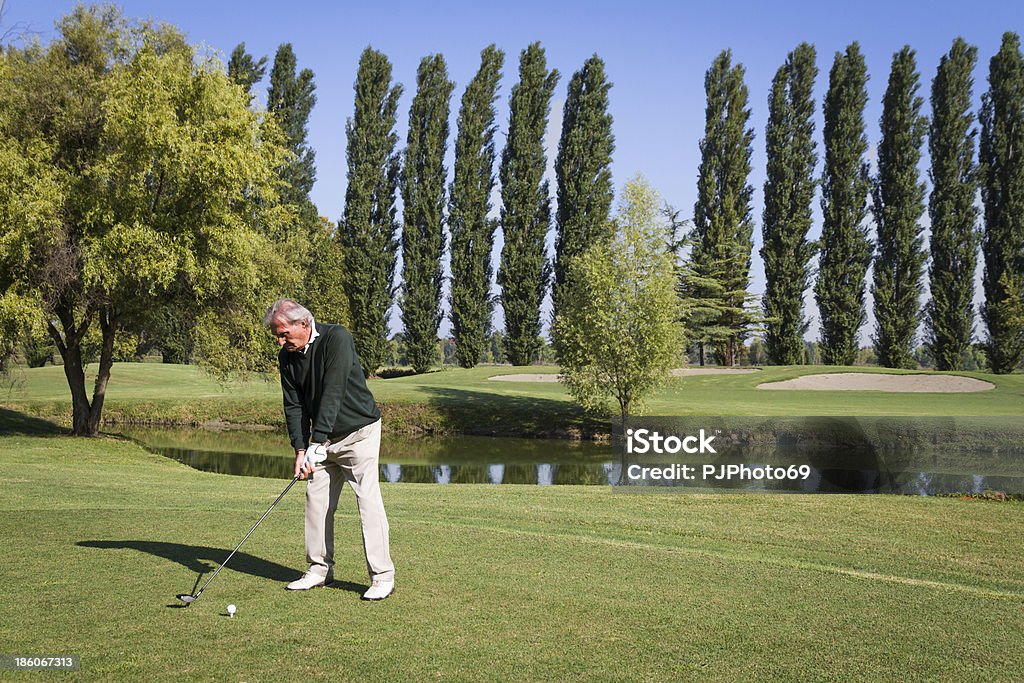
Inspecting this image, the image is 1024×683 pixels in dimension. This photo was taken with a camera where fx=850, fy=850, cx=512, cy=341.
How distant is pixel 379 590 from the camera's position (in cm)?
650

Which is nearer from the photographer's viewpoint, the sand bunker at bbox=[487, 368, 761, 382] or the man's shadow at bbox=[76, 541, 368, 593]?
the man's shadow at bbox=[76, 541, 368, 593]

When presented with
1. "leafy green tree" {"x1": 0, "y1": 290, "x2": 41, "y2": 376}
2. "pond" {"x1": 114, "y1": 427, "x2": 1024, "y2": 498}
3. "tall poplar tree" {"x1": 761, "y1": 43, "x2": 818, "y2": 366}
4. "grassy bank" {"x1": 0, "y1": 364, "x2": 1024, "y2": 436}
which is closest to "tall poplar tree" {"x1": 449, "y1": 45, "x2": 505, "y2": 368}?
"grassy bank" {"x1": 0, "y1": 364, "x2": 1024, "y2": 436}

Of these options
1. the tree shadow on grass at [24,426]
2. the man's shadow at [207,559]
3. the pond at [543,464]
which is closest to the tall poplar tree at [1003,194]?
the pond at [543,464]

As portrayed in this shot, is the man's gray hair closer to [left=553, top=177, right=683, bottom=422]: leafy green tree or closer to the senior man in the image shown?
the senior man

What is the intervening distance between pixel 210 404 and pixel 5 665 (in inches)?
1389

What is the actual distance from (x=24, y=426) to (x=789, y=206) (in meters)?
47.6

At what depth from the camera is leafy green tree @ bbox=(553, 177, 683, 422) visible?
28688 millimetres

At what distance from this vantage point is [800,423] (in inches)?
1124

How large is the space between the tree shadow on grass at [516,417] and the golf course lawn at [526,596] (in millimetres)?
23192

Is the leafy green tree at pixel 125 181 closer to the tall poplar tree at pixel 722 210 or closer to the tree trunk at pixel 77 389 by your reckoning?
the tree trunk at pixel 77 389

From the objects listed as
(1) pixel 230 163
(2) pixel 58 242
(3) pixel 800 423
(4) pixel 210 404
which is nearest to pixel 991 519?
(3) pixel 800 423

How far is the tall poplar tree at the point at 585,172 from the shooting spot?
57188 millimetres

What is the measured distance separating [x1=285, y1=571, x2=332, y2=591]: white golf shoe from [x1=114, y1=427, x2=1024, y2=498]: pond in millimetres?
10195

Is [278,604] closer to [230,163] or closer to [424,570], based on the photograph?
[424,570]
